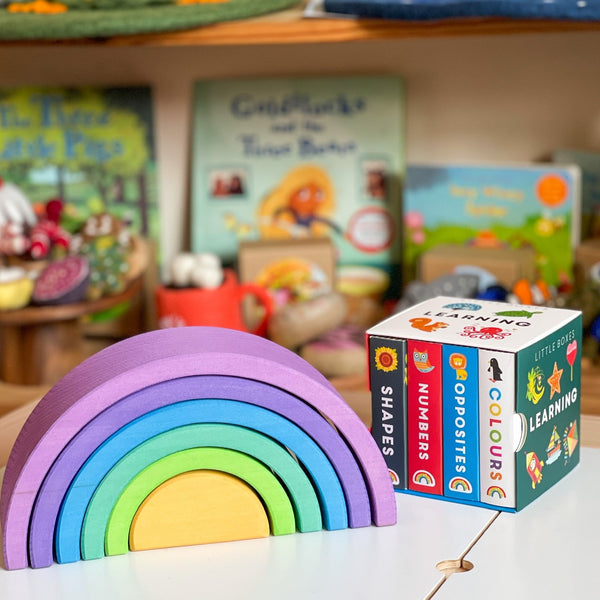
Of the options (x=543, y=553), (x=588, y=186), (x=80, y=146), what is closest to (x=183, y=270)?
(x=80, y=146)

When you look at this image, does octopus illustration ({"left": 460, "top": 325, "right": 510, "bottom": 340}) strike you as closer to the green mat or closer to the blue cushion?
the blue cushion

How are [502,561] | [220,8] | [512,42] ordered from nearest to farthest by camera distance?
[502,561] < [220,8] < [512,42]

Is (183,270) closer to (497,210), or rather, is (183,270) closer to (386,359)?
(497,210)

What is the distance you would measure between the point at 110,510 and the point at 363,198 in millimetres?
985

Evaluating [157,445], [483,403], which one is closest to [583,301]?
[483,403]

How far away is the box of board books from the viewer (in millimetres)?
640

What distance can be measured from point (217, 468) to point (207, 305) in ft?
2.57

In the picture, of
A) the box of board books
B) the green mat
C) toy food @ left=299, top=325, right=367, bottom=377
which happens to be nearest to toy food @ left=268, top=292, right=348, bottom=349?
toy food @ left=299, top=325, right=367, bottom=377

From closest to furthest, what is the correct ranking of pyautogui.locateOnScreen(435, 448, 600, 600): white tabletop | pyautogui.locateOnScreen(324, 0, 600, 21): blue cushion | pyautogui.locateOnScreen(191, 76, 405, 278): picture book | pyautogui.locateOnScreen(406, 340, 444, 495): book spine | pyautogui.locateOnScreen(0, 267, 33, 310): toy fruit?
pyautogui.locateOnScreen(435, 448, 600, 600): white tabletop
pyautogui.locateOnScreen(406, 340, 444, 495): book spine
pyautogui.locateOnScreen(324, 0, 600, 21): blue cushion
pyautogui.locateOnScreen(0, 267, 33, 310): toy fruit
pyautogui.locateOnScreen(191, 76, 405, 278): picture book

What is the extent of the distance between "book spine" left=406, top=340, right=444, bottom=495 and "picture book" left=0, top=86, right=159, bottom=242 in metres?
1.00

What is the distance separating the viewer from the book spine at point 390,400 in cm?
67

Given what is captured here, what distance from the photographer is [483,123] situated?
4.91ft

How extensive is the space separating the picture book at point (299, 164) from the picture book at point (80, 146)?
9 centimetres

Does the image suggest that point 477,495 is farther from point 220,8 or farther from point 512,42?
point 512,42
